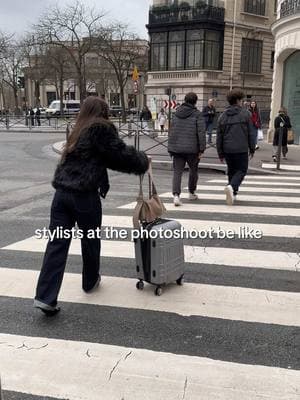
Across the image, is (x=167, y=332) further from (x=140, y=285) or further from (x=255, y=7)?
(x=255, y=7)

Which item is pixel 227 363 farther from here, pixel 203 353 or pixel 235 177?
pixel 235 177

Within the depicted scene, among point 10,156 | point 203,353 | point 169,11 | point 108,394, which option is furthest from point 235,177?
point 169,11

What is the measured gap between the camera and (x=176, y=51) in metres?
45.8

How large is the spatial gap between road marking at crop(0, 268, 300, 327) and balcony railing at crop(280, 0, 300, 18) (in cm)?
1807

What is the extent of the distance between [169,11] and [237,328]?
148 feet

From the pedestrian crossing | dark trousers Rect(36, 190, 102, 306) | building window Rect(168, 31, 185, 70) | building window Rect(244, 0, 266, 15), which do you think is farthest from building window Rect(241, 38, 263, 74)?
dark trousers Rect(36, 190, 102, 306)

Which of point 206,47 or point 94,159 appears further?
point 206,47

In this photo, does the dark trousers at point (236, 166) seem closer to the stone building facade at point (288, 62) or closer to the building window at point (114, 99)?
the stone building facade at point (288, 62)

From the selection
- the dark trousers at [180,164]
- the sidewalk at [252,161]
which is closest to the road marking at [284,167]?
the sidewalk at [252,161]

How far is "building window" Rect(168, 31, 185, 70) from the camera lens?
45469mm

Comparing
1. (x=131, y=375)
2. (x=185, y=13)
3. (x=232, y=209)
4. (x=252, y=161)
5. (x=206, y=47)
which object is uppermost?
(x=185, y=13)

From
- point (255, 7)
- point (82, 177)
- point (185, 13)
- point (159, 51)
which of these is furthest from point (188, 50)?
point (82, 177)

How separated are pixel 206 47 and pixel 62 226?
142ft

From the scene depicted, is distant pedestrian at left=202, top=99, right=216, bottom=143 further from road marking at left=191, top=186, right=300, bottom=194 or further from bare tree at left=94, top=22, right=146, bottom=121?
bare tree at left=94, top=22, right=146, bottom=121
